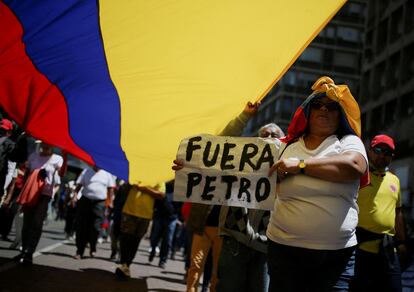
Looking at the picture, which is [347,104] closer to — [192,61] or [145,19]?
[192,61]

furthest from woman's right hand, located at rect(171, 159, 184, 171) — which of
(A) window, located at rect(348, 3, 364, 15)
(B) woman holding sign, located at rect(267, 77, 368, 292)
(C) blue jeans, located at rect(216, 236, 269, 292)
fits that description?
(A) window, located at rect(348, 3, 364, 15)

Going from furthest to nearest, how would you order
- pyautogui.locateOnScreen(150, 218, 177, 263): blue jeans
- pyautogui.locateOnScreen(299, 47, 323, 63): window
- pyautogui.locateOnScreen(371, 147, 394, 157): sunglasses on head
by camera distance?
pyautogui.locateOnScreen(299, 47, 323, 63): window → pyautogui.locateOnScreen(150, 218, 177, 263): blue jeans → pyautogui.locateOnScreen(371, 147, 394, 157): sunglasses on head

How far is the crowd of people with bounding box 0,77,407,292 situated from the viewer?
10.3 ft

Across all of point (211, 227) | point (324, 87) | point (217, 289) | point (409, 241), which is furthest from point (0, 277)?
point (409, 241)

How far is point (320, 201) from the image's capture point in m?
3.14

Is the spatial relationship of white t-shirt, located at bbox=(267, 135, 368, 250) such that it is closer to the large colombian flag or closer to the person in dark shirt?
the large colombian flag

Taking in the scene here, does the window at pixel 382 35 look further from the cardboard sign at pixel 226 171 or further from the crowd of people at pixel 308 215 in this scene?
the cardboard sign at pixel 226 171

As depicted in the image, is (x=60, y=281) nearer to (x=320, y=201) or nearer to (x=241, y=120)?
(x=241, y=120)

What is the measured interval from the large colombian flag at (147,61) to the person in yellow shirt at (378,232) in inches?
59.9

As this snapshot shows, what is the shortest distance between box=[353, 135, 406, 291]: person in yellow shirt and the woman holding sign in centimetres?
172

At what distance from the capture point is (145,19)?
430 centimetres

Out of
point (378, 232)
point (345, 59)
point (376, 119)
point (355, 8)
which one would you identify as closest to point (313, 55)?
point (345, 59)

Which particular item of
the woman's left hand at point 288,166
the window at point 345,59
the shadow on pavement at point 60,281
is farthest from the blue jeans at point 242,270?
the window at point 345,59

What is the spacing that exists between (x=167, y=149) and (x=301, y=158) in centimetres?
170
